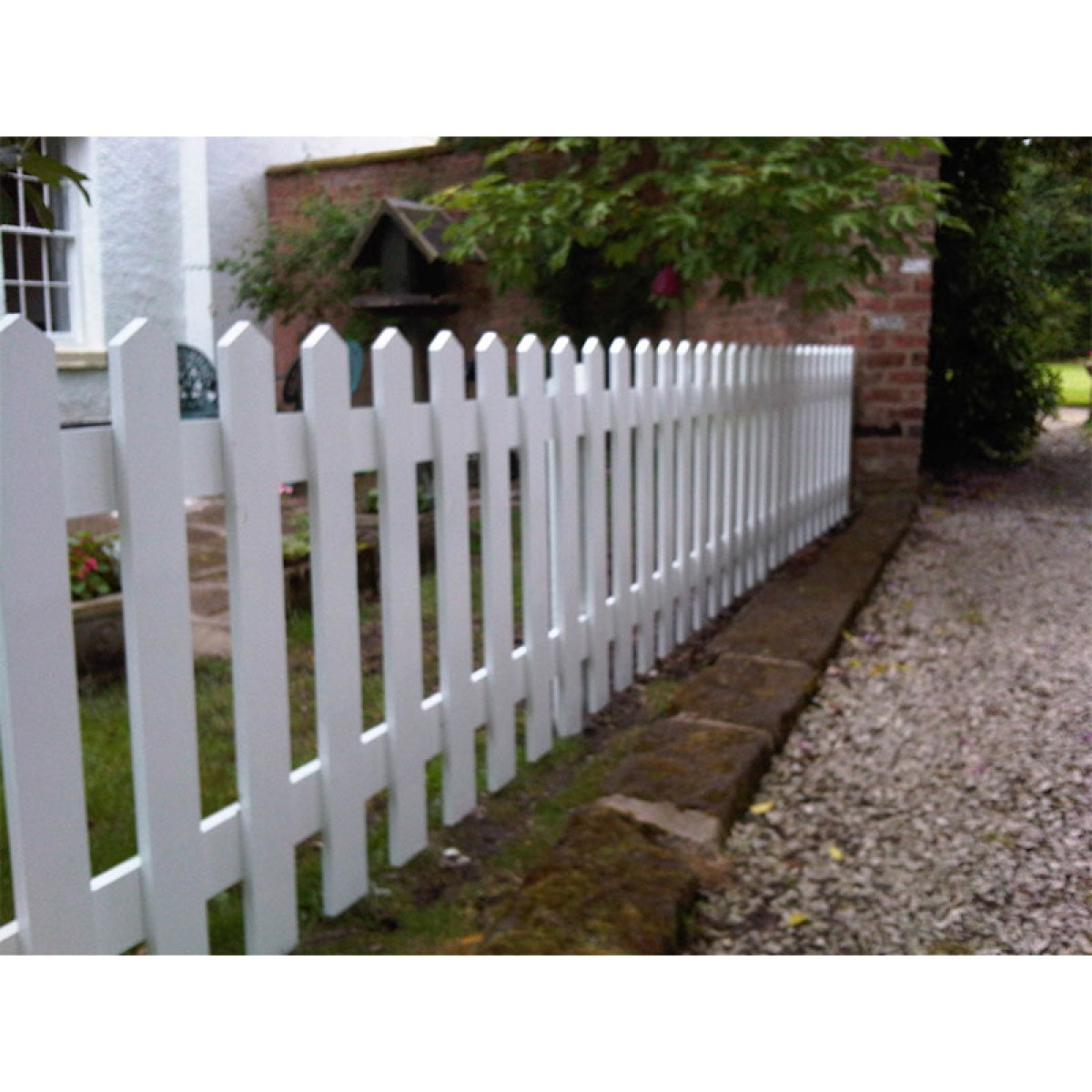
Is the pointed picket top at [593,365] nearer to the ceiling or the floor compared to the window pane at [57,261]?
nearer to the floor

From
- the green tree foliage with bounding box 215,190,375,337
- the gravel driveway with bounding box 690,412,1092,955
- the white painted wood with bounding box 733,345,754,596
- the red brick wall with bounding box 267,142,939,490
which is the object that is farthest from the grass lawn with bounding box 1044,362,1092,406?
the green tree foliage with bounding box 215,190,375,337

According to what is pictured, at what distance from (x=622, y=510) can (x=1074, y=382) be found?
1.07 meters

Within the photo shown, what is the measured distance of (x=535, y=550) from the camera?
231cm

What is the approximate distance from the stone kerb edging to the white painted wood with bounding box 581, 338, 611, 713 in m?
0.25

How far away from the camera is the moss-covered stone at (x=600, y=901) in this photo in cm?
140

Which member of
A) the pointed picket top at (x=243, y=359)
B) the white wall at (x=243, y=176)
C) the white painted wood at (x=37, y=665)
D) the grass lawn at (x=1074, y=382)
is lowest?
the white painted wood at (x=37, y=665)

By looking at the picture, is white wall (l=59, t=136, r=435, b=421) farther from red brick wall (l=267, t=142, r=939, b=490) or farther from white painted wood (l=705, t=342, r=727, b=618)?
red brick wall (l=267, t=142, r=939, b=490)

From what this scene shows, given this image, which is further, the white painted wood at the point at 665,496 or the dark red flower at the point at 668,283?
the dark red flower at the point at 668,283

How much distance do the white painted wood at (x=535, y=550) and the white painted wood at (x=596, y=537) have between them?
225mm

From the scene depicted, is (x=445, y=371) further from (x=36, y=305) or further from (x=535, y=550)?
(x=36, y=305)

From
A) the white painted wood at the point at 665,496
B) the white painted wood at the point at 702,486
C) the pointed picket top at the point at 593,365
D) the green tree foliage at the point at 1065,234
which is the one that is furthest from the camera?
the white painted wood at the point at 702,486

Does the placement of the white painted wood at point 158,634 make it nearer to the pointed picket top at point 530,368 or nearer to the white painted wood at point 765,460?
the pointed picket top at point 530,368

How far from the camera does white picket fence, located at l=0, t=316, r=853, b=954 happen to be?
1.15 m

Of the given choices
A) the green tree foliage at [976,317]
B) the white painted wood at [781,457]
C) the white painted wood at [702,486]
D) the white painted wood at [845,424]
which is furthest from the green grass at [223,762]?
the white painted wood at [845,424]
